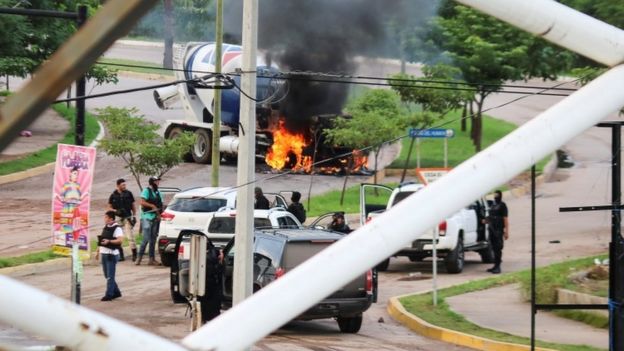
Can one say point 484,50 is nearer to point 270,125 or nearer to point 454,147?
point 270,125

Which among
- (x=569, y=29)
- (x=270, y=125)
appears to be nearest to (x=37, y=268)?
(x=270, y=125)

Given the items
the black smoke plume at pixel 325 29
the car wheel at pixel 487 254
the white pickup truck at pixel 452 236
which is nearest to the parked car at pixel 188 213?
the white pickup truck at pixel 452 236

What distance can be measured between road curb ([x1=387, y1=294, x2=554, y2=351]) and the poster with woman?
535 cm

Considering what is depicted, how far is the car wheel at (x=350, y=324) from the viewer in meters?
18.2

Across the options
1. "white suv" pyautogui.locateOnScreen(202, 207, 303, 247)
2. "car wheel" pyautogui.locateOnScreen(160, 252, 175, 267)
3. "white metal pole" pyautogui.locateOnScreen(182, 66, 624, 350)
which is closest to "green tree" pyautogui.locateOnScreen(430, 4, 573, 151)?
"car wheel" pyautogui.locateOnScreen(160, 252, 175, 267)

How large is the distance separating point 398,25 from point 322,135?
5.78m

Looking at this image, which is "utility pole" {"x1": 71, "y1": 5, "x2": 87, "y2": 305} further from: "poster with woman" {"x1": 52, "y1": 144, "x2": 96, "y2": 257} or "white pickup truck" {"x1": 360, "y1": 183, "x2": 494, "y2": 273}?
"white pickup truck" {"x1": 360, "y1": 183, "x2": 494, "y2": 273}

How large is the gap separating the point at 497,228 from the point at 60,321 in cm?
2175

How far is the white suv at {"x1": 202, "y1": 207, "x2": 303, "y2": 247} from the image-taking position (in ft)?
74.0

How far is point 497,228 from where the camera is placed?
24.7 m

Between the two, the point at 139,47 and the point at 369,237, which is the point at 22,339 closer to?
the point at 369,237

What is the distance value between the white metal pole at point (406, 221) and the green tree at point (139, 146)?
82.4ft

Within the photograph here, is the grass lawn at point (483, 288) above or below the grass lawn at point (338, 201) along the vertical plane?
below

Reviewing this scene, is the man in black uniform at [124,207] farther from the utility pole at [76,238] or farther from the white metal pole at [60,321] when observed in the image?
the white metal pole at [60,321]
